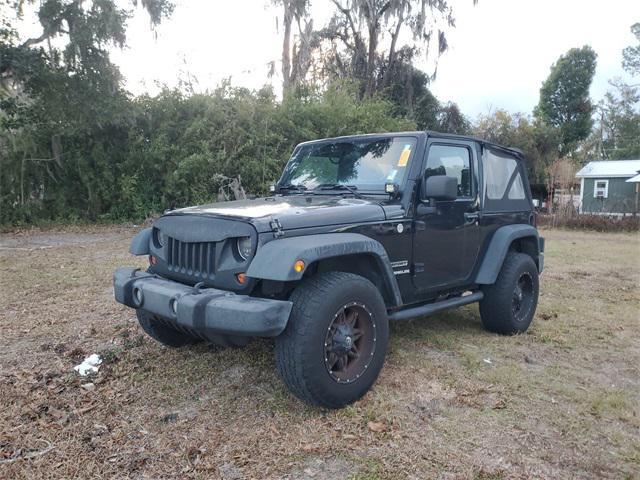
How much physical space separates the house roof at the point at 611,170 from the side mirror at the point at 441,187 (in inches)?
1039

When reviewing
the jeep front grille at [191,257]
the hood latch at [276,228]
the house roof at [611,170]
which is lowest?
the jeep front grille at [191,257]

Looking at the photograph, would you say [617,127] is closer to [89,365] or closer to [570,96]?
[570,96]

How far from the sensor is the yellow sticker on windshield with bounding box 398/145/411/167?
4.05 metres

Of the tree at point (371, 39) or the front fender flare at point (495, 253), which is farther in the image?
the tree at point (371, 39)

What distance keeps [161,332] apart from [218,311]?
4.92 ft

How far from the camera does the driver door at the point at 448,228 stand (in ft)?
13.4

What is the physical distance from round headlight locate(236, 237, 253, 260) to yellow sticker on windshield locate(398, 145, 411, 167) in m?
1.51

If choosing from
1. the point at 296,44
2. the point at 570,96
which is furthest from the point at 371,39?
the point at 570,96

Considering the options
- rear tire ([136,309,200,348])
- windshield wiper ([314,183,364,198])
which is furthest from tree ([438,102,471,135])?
rear tire ([136,309,200,348])

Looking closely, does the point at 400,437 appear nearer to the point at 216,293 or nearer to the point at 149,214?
the point at 216,293

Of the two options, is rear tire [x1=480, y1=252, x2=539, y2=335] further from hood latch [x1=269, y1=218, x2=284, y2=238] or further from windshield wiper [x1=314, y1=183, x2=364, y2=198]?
hood latch [x1=269, y1=218, x2=284, y2=238]

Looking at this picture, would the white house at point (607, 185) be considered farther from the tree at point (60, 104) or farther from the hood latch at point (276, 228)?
the hood latch at point (276, 228)

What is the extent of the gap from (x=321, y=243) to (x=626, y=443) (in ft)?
6.97

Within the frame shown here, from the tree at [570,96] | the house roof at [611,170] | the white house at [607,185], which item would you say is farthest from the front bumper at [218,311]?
the tree at [570,96]
